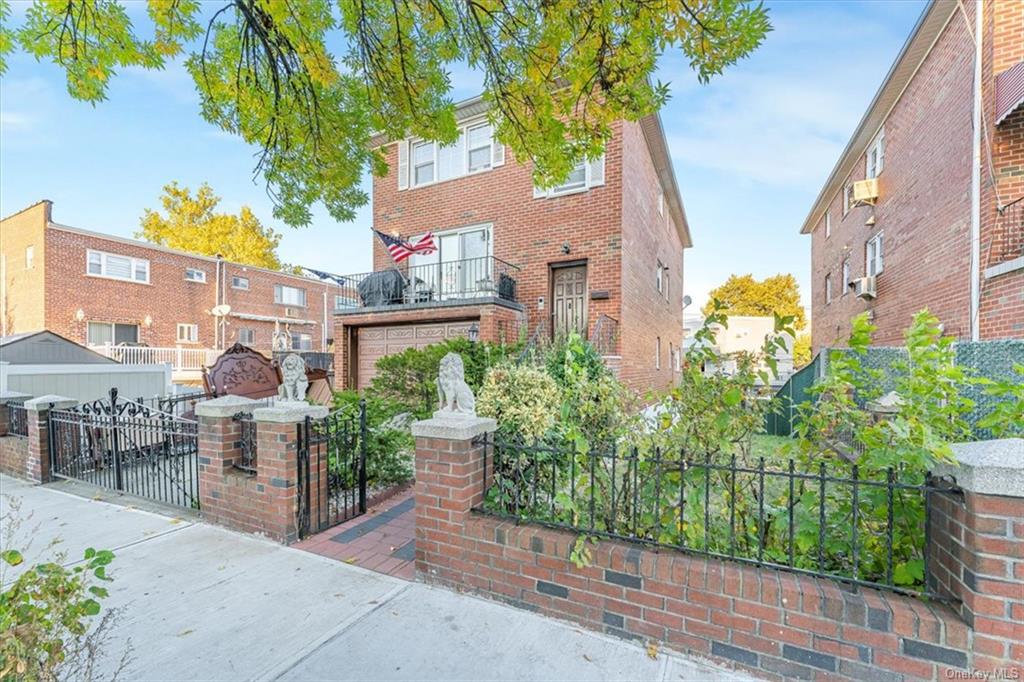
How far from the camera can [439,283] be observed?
1179 centimetres

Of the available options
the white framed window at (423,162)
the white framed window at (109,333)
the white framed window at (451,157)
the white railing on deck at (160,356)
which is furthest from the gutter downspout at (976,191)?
the white framed window at (109,333)

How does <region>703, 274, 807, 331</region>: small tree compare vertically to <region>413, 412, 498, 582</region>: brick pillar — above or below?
above

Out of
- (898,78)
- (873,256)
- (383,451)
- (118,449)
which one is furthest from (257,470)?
(873,256)

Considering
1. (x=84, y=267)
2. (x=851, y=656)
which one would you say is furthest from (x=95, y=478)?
(x=84, y=267)

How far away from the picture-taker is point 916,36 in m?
8.71

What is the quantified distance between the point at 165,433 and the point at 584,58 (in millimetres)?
5356

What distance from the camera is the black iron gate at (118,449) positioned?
16.4 feet

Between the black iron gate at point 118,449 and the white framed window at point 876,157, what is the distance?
16198 millimetres

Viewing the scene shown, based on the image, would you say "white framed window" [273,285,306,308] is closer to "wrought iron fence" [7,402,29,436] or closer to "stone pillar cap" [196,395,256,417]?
"wrought iron fence" [7,402,29,436]

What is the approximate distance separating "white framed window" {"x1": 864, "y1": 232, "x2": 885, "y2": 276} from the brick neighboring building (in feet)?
84.9

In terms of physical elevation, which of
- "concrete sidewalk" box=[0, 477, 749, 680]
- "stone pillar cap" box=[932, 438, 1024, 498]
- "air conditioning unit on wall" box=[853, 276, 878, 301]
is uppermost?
"air conditioning unit on wall" box=[853, 276, 878, 301]

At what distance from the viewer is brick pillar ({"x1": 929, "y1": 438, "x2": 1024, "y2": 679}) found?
1.77 m

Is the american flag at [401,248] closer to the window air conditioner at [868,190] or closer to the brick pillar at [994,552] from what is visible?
the brick pillar at [994,552]

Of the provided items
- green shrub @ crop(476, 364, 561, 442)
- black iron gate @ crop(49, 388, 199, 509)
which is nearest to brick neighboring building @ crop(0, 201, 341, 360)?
black iron gate @ crop(49, 388, 199, 509)
